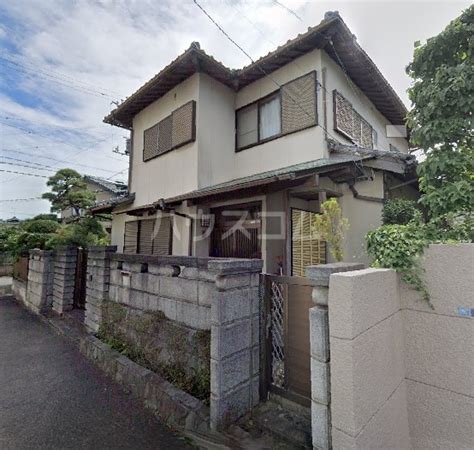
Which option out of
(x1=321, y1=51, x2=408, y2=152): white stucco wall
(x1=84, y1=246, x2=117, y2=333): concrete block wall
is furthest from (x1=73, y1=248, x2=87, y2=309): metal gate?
(x1=321, y1=51, x2=408, y2=152): white stucco wall

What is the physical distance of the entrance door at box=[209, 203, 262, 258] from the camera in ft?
23.8

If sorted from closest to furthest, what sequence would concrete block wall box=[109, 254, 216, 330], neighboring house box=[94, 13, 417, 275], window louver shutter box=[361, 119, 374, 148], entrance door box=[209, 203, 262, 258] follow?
1. concrete block wall box=[109, 254, 216, 330]
2. neighboring house box=[94, 13, 417, 275]
3. entrance door box=[209, 203, 262, 258]
4. window louver shutter box=[361, 119, 374, 148]

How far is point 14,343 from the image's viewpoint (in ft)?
19.8

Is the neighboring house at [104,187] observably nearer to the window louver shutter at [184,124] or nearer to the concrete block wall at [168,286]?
the window louver shutter at [184,124]

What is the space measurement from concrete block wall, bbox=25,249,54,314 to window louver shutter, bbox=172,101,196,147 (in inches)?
211

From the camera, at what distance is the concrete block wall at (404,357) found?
2119 mm

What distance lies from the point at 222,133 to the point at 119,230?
6.09 metres

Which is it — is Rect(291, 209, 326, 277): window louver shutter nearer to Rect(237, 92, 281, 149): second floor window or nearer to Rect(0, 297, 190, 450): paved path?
Rect(237, 92, 281, 149): second floor window

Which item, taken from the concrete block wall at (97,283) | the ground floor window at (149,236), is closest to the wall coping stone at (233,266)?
the concrete block wall at (97,283)

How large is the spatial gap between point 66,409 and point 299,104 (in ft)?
25.7

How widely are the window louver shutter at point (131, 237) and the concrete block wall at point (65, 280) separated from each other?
2.67 metres

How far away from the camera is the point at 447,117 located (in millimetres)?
3189

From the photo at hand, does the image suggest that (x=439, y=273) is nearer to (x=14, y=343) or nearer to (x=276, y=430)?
(x=276, y=430)

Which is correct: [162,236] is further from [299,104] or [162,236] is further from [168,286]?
[299,104]
